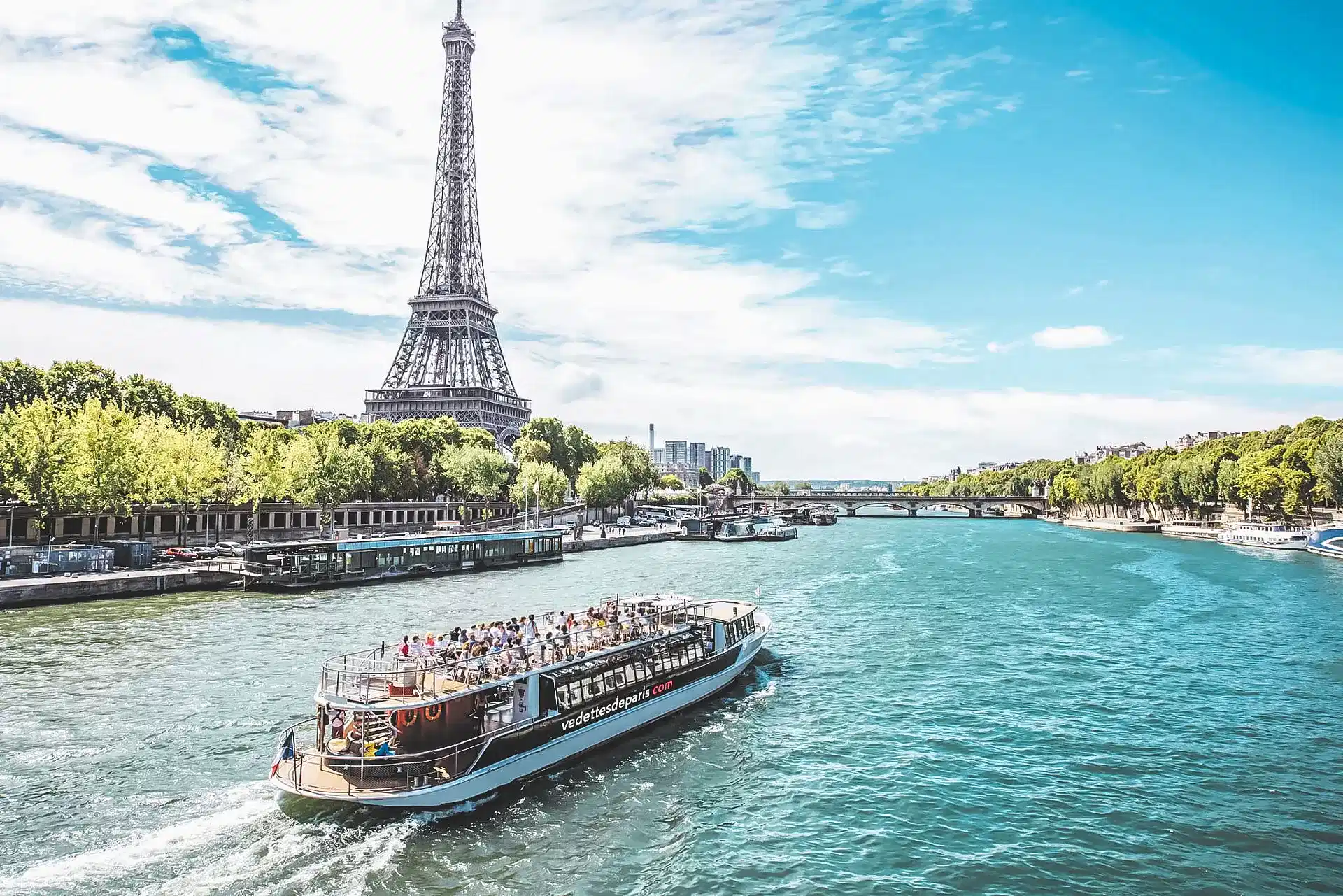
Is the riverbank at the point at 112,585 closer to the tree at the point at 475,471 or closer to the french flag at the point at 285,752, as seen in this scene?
the french flag at the point at 285,752

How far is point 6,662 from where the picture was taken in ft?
108

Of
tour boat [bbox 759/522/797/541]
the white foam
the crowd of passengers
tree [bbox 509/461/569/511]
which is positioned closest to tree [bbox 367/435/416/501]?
tree [bbox 509/461/569/511]

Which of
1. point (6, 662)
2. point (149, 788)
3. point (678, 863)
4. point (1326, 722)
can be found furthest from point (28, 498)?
point (1326, 722)

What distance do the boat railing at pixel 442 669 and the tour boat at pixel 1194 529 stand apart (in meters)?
114

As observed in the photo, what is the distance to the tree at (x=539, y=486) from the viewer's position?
387 ft

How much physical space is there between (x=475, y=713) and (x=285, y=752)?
183 inches

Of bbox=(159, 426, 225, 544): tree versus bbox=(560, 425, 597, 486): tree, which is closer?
bbox=(159, 426, 225, 544): tree

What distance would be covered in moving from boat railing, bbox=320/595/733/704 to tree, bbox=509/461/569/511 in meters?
87.4

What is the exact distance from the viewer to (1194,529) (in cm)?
12638

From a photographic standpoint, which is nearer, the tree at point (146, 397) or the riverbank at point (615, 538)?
the tree at point (146, 397)

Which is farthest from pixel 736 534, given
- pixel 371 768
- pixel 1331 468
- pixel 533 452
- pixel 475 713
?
pixel 371 768

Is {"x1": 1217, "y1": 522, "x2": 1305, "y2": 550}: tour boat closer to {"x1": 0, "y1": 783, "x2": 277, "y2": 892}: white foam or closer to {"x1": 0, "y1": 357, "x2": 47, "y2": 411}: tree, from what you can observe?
{"x1": 0, "y1": 783, "x2": 277, "y2": 892}: white foam

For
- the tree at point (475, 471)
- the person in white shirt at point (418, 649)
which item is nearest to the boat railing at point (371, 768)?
the person in white shirt at point (418, 649)

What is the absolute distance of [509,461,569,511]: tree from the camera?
118 m
